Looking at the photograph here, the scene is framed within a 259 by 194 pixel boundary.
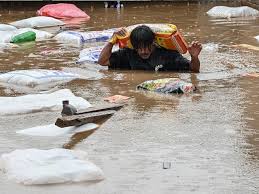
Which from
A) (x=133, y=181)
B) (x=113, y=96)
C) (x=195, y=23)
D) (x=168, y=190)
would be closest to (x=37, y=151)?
(x=133, y=181)

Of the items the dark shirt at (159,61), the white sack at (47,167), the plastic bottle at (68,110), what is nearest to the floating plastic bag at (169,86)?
the dark shirt at (159,61)

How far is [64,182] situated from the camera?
331 centimetres

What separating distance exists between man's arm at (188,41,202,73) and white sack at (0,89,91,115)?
1.66m

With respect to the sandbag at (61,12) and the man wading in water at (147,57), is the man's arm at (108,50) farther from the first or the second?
the sandbag at (61,12)

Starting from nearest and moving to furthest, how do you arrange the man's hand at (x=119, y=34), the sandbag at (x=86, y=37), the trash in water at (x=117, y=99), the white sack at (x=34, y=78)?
the trash in water at (x=117, y=99) < the white sack at (x=34, y=78) < the man's hand at (x=119, y=34) < the sandbag at (x=86, y=37)

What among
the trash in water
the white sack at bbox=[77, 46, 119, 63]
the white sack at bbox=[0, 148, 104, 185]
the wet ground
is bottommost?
the wet ground

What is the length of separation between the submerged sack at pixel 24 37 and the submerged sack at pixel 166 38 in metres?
2.77

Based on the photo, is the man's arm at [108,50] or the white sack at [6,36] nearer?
the man's arm at [108,50]

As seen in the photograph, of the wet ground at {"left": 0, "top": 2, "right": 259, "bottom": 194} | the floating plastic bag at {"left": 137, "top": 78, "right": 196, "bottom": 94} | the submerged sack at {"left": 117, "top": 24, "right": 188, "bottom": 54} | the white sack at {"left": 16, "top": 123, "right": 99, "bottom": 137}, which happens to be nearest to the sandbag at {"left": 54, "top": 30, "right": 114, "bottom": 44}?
the wet ground at {"left": 0, "top": 2, "right": 259, "bottom": 194}

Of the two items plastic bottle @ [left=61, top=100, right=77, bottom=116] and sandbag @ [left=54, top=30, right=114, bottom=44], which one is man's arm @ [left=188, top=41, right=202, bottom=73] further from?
sandbag @ [left=54, top=30, right=114, bottom=44]

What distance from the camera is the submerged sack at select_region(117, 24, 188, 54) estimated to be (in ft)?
21.2

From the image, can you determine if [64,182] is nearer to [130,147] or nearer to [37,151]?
[37,151]

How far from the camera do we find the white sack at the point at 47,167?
3.32 meters

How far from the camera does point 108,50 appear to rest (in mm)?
6770
